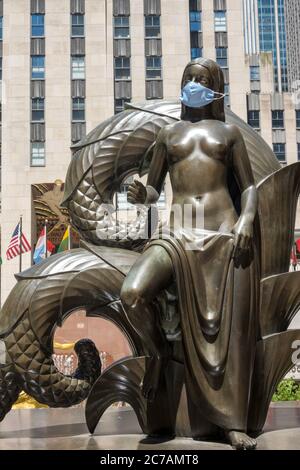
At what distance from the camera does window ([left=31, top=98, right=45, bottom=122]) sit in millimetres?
44469

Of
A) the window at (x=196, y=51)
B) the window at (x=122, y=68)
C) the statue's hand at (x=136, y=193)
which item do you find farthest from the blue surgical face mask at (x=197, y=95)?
the window at (x=196, y=51)

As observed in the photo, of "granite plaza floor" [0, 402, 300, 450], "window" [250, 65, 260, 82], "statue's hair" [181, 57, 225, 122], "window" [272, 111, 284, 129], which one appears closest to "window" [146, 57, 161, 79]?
"window" [272, 111, 284, 129]

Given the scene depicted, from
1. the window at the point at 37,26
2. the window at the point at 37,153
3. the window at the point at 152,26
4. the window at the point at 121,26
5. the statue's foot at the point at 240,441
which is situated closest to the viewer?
the statue's foot at the point at 240,441

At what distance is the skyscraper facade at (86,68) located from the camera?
1725 inches

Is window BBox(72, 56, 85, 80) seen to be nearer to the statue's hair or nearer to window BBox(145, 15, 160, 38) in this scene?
window BBox(145, 15, 160, 38)

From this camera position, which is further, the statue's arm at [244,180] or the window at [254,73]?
the window at [254,73]

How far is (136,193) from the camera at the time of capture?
21.4 ft

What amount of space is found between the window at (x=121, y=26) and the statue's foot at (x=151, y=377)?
43.0 metres

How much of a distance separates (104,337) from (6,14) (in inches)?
1146

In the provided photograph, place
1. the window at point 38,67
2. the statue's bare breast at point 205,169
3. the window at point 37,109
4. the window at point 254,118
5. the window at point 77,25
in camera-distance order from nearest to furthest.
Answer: the statue's bare breast at point 205,169 → the window at point 37,109 → the window at point 38,67 → the window at point 77,25 → the window at point 254,118

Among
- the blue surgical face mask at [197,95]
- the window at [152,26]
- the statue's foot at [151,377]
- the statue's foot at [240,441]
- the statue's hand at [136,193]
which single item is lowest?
the statue's foot at [240,441]

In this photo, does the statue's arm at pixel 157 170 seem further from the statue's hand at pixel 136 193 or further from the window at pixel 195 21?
the window at pixel 195 21

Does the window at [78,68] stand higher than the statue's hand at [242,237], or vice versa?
the window at [78,68]

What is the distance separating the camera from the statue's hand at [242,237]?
5.80m
